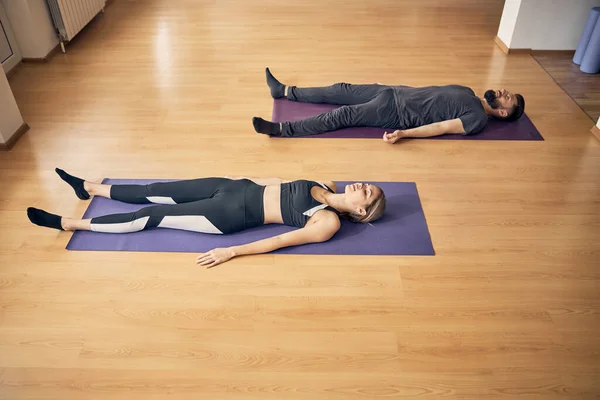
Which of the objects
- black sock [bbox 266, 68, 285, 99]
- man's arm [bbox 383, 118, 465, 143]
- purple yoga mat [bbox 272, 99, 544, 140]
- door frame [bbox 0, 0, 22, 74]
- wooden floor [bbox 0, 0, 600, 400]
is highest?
door frame [bbox 0, 0, 22, 74]

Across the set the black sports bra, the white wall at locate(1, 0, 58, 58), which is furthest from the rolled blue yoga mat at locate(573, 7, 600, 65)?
the white wall at locate(1, 0, 58, 58)

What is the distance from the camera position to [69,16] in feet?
13.6

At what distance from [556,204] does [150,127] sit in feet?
8.59

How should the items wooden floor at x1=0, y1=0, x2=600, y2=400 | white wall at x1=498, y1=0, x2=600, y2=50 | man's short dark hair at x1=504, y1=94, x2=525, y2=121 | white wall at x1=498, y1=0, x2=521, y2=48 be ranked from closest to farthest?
1. wooden floor at x1=0, y1=0, x2=600, y2=400
2. man's short dark hair at x1=504, y1=94, x2=525, y2=121
3. white wall at x1=498, y1=0, x2=600, y2=50
4. white wall at x1=498, y1=0, x2=521, y2=48

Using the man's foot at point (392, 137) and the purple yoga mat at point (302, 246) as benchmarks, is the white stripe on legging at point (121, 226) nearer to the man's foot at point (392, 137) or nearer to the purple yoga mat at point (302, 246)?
the purple yoga mat at point (302, 246)

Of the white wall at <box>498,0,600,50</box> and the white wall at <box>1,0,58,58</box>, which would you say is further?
the white wall at <box>498,0,600,50</box>

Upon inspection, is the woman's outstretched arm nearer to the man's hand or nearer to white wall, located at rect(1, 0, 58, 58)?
the man's hand

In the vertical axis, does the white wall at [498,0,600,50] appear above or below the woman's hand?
above

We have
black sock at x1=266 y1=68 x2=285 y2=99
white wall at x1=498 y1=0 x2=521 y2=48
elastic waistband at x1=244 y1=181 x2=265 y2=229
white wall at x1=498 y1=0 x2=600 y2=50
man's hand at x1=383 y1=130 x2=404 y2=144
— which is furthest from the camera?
white wall at x1=498 y1=0 x2=521 y2=48

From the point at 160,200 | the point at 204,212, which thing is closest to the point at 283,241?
the point at 204,212

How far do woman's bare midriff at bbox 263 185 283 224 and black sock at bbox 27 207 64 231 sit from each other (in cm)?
104

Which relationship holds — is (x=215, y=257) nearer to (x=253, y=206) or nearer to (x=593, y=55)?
(x=253, y=206)

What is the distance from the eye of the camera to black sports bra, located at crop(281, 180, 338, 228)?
2.27m

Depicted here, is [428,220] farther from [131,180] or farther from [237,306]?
[131,180]
